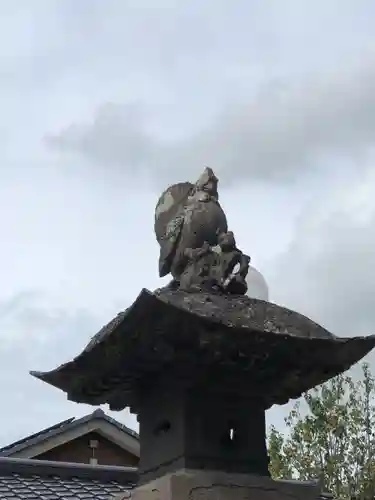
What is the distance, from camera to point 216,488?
4.29 metres

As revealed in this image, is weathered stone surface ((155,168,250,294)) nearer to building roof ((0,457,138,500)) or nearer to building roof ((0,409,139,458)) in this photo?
building roof ((0,457,138,500))

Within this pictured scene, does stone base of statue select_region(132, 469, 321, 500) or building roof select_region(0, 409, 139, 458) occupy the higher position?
building roof select_region(0, 409, 139, 458)

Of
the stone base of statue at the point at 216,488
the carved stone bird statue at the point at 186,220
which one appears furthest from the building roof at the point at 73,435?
the stone base of statue at the point at 216,488

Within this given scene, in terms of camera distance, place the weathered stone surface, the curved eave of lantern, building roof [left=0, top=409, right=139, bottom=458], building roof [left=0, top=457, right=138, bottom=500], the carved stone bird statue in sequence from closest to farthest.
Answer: the curved eave of lantern, the weathered stone surface, the carved stone bird statue, building roof [left=0, top=457, right=138, bottom=500], building roof [left=0, top=409, right=139, bottom=458]

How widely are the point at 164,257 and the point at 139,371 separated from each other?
2.51 feet

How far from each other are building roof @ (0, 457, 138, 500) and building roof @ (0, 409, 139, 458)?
301cm

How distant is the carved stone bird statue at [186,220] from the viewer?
4910 millimetres

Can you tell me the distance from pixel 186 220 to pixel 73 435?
384 inches

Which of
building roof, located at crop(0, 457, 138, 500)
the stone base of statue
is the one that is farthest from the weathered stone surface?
building roof, located at crop(0, 457, 138, 500)

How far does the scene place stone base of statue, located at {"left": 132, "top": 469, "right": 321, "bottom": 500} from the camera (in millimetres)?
4242

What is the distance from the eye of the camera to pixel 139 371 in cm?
469

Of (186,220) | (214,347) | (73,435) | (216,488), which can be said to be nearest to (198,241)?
(186,220)

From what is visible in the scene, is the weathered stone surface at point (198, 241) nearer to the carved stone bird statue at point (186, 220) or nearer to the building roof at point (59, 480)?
the carved stone bird statue at point (186, 220)

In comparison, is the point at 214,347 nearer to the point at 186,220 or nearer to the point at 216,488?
the point at 216,488
